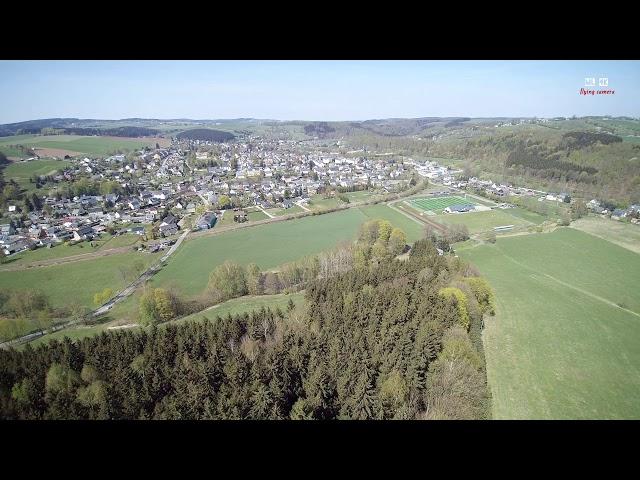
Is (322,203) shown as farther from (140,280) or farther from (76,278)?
(76,278)

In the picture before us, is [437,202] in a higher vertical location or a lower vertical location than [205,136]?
lower

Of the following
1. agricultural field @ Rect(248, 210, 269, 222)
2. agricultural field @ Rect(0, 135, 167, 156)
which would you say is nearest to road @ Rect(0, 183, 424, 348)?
agricultural field @ Rect(248, 210, 269, 222)

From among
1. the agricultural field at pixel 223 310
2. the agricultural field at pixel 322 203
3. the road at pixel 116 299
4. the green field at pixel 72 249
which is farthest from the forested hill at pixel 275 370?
the agricultural field at pixel 322 203

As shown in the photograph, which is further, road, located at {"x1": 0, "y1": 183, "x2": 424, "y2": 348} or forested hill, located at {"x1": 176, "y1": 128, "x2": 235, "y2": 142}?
forested hill, located at {"x1": 176, "y1": 128, "x2": 235, "y2": 142}

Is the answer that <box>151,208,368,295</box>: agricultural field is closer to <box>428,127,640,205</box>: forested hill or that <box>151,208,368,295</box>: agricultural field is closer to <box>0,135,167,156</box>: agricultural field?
<box>428,127,640,205</box>: forested hill

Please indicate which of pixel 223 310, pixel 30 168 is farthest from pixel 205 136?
pixel 223 310

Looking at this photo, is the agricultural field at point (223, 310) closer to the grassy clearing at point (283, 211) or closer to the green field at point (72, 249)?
the green field at point (72, 249)
